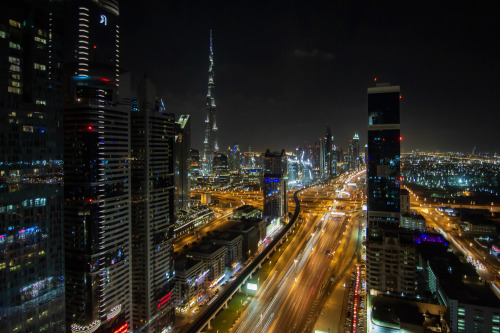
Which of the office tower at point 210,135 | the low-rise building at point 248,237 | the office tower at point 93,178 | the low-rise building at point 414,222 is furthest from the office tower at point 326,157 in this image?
the office tower at point 93,178

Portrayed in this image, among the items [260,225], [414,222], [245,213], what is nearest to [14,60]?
[260,225]

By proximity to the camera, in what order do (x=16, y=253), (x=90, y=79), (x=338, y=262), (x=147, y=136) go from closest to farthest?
(x=16, y=253)
(x=90, y=79)
(x=147, y=136)
(x=338, y=262)

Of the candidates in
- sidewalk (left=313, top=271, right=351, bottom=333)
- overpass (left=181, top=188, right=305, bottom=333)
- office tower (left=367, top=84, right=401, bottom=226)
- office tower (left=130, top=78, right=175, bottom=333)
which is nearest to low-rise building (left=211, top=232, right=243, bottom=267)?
overpass (left=181, top=188, right=305, bottom=333)

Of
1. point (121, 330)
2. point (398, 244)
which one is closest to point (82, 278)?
point (121, 330)

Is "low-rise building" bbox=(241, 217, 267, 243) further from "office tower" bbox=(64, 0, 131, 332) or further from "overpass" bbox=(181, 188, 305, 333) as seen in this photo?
"office tower" bbox=(64, 0, 131, 332)

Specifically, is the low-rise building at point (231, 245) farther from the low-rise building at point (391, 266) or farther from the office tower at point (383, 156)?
the office tower at point (383, 156)

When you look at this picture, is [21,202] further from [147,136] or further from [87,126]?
[147,136]

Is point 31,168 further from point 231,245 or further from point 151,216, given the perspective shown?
point 231,245
